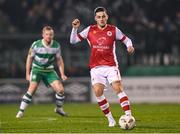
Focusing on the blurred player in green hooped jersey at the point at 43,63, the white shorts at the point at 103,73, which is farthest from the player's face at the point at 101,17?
the blurred player in green hooped jersey at the point at 43,63

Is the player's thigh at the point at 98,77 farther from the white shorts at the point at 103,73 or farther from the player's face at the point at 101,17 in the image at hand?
the player's face at the point at 101,17

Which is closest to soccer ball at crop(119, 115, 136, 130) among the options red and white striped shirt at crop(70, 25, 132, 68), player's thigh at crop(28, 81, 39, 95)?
red and white striped shirt at crop(70, 25, 132, 68)

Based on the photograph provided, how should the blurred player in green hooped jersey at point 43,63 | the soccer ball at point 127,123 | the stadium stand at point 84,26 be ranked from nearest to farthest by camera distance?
the soccer ball at point 127,123 → the blurred player in green hooped jersey at point 43,63 → the stadium stand at point 84,26

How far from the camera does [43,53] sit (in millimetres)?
17406

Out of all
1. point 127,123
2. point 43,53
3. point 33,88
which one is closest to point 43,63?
point 43,53

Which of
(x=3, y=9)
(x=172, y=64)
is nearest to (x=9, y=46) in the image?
(x=3, y=9)

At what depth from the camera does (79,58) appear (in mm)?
25297

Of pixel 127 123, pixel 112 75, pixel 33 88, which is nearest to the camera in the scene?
pixel 127 123

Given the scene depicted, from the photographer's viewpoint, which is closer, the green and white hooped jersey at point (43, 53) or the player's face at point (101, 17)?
the player's face at point (101, 17)

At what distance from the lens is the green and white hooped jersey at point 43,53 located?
56.8 ft

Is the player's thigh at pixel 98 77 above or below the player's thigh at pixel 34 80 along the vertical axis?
above

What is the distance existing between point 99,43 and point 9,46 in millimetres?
12475

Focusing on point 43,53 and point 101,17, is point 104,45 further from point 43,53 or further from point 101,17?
point 43,53

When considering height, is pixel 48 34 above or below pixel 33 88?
above
